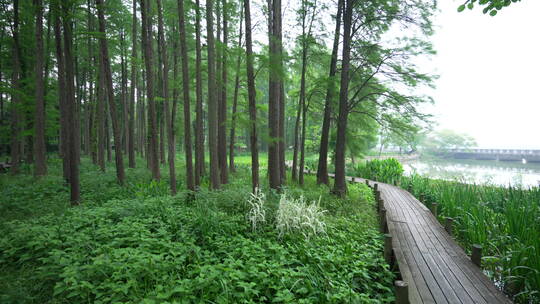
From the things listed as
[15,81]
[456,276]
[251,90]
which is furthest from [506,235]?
[15,81]

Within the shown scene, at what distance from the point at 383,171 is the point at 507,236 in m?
10.5

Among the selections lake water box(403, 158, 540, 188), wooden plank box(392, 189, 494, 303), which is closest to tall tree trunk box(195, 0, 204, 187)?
wooden plank box(392, 189, 494, 303)

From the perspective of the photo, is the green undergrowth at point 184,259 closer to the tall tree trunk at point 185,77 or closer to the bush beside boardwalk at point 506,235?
the bush beside boardwalk at point 506,235

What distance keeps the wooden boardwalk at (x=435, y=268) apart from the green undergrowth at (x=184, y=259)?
41 cm

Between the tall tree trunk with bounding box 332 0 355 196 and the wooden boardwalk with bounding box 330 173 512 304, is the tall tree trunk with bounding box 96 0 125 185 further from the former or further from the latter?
the wooden boardwalk with bounding box 330 173 512 304

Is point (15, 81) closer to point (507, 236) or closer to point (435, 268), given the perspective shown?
point (435, 268)

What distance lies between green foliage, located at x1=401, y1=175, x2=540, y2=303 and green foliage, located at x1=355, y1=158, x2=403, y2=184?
6.33 metres

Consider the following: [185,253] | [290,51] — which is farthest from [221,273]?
[290,51]

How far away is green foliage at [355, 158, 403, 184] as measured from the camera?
14102 millimetres

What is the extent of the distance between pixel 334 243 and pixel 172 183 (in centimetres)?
632

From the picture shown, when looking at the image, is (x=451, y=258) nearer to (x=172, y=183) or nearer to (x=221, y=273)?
(x=221, y=273)

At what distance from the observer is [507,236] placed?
4.38 metres

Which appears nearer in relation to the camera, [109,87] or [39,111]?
[109,87]

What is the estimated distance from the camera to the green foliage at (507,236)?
3.48m
